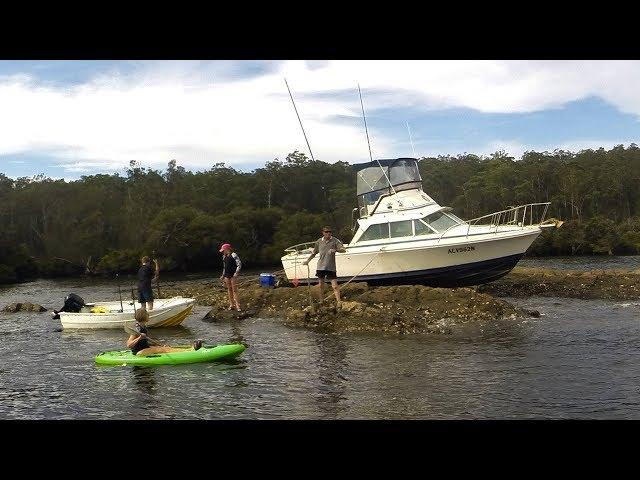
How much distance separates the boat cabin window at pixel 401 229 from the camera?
75.4ft

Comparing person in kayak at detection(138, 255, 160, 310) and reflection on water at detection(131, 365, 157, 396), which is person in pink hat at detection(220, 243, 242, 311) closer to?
person in kayak at detection(138, 255, 160, 310)

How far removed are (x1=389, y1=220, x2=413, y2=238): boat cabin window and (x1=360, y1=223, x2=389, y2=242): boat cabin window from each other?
0.72 feet

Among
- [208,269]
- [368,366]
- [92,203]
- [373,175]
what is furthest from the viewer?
[92,203]

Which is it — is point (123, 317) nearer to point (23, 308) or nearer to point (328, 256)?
point (328, 256)

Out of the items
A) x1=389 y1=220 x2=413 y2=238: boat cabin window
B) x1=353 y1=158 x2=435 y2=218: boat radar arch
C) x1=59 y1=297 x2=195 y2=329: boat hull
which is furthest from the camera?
x1=353 y1=158 x2=435 y2=218: boat radar arch

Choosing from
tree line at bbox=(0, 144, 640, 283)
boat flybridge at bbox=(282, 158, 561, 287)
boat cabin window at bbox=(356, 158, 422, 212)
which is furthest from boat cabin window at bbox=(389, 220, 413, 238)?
tree line at bbox=(0, 144, 640, 283)

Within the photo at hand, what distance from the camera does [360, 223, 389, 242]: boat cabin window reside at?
76.3ft

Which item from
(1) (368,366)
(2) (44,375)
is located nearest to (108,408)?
(2) (44,375)

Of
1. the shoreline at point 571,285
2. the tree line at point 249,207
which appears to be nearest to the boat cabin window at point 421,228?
the shoreline at point 571,285

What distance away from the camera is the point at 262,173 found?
75.3 metres

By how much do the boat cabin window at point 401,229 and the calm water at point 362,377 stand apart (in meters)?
6.48
